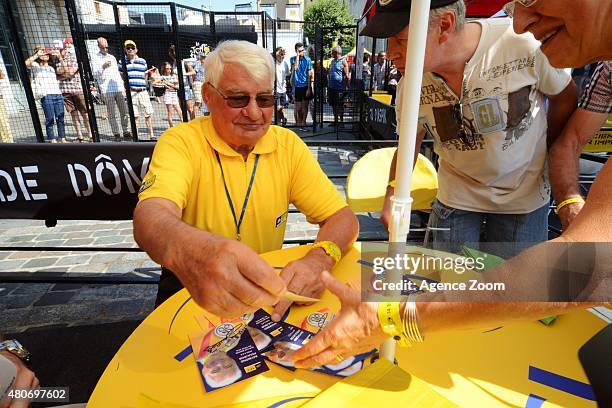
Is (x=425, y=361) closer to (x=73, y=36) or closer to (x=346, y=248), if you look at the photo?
(x=346, y=248)

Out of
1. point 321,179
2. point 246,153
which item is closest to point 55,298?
point 246,153

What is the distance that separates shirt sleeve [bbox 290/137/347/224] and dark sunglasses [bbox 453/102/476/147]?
72 centimetres

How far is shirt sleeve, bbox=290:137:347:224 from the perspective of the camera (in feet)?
6.47

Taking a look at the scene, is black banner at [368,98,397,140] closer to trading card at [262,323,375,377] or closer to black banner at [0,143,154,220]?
black banner at [0,143,154,220]

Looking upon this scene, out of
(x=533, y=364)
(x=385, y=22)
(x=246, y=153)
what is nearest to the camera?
(x=533, y=364)

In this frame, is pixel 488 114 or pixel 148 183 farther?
pixel 488 114

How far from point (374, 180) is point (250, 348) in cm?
180

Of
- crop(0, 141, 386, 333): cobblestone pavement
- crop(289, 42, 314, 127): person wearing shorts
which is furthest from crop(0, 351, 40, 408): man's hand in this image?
crop(289, 42, 314, 127): person wearing shorts

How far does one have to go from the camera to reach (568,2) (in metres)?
0.99

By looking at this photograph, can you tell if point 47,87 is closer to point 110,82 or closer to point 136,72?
point 110,82

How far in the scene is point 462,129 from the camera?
1866mm

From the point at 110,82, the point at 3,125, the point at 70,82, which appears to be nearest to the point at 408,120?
the point at 3,125

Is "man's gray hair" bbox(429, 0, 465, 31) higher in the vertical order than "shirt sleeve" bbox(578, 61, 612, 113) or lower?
higher

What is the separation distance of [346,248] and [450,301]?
2.99 ft
